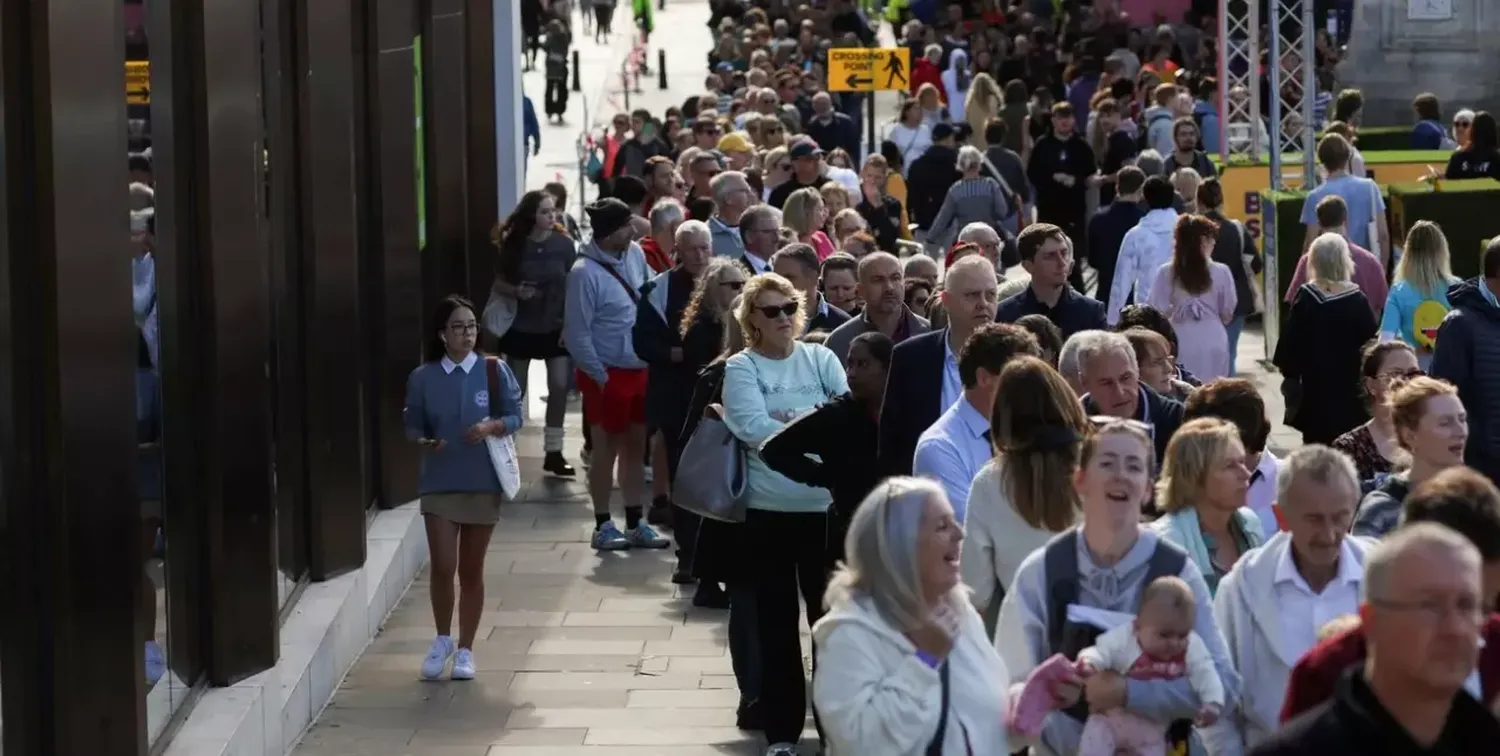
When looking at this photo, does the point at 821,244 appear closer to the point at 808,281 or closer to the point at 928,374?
the point at 808,281

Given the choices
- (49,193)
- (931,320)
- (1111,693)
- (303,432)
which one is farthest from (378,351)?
(1111,693)

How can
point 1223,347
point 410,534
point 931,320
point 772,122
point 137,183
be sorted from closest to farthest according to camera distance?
1. point 137,183
2. point 931,320
3. point 410,534
4. point 1223,347
5. point 772,122

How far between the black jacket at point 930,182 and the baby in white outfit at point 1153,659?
15426 millimetres

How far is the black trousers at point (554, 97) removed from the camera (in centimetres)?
4042

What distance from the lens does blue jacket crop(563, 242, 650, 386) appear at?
14.5 metres

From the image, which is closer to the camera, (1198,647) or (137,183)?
(1198,647)

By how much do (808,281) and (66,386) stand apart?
16.7 ft

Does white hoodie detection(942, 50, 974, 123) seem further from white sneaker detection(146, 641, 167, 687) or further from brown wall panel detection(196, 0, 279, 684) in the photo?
white sneaker detection(146, 641, 167, 687)

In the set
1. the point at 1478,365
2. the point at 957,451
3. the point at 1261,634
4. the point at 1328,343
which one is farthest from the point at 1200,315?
the point at 1261,634

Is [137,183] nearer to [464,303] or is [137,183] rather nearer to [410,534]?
[464,303]

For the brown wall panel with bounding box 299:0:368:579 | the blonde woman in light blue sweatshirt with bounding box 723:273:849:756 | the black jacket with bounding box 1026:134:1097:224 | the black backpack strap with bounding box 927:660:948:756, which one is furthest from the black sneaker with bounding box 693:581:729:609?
the black jacket with bounding box 1026:134:1097:224

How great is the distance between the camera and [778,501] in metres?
10.0

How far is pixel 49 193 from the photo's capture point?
24.7 feet

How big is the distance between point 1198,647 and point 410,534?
7949 millimetres
